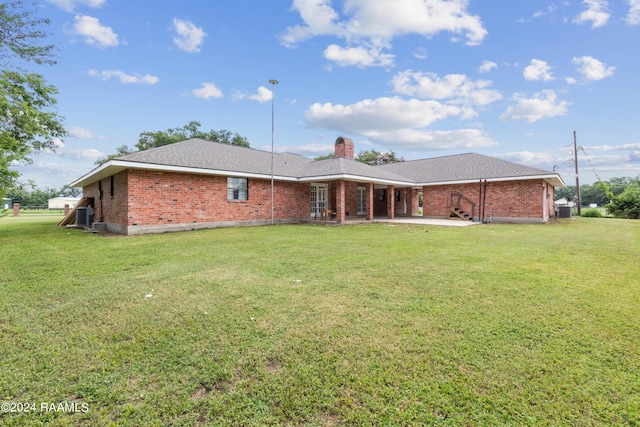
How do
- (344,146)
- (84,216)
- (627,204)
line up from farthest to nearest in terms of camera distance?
(627,204)
(344,146)
(84,216)

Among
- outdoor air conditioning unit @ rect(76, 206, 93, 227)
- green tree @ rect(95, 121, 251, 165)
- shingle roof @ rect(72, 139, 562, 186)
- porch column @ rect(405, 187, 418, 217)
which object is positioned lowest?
outdoor air conditioning unit @ rect(76, 206, 93, 227)

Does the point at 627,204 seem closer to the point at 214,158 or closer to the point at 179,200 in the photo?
the point at 214,158

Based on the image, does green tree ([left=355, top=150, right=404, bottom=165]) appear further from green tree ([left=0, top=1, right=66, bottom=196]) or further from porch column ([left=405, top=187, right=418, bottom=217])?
green tree ([left=0, top=1, right=66, bottom=196])

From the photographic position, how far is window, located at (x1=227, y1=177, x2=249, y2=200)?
46.5ft

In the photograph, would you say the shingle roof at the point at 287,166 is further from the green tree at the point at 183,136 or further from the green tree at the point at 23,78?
the green tree at the point at 183,136

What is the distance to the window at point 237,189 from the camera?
558 inches

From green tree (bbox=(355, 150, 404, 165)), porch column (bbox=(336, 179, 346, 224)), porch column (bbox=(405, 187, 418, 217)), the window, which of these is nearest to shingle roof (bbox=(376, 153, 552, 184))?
porch column (bbox=(405, 187, 418, 217))

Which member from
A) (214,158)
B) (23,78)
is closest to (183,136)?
(23,78)

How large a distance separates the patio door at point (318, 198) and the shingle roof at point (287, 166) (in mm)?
1338

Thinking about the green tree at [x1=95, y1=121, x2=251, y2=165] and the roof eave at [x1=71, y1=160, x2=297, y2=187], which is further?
the green tree at [x1=95, y1=121, x2=251, y2=165]

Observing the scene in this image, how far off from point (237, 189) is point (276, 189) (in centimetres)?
239

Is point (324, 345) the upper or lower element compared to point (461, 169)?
lower

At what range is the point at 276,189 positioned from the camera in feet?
52.9

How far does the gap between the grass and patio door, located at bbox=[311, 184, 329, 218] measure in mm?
12737
